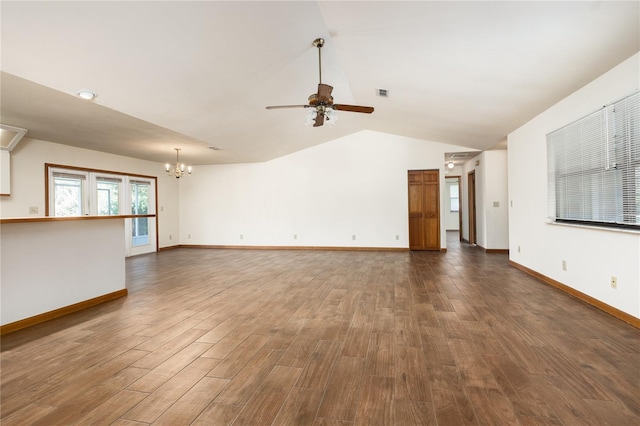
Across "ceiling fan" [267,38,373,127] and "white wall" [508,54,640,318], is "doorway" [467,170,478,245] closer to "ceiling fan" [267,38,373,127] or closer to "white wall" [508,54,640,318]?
"white wall" [508,54,640,318]

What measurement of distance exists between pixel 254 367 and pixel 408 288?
2.64m

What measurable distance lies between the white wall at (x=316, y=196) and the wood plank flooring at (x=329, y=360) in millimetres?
3866

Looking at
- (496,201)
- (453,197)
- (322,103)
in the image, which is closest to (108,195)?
(322,103)

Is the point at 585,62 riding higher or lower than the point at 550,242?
higher

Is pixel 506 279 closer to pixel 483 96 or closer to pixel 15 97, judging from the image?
pixel 483 96

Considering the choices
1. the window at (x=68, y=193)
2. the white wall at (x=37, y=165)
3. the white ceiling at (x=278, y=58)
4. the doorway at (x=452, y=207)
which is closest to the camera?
the white ceiling at (x=278, y=58)

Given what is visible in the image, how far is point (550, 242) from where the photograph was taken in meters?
4.34

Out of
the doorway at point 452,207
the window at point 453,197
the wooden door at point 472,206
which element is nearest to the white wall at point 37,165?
the wooden door at point 472,206

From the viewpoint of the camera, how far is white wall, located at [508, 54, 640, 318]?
288 cm

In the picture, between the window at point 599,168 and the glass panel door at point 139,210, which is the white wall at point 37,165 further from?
the window at point 599,168

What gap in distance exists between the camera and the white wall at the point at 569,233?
2878 mm

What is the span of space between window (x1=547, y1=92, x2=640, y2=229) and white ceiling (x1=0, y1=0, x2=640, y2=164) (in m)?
0.50

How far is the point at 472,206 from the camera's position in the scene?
334 inches

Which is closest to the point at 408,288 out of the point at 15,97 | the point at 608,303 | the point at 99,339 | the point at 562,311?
the point at 562,311
